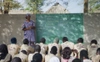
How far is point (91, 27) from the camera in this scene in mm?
11625

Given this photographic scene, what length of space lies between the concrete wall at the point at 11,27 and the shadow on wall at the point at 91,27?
225 centimetres

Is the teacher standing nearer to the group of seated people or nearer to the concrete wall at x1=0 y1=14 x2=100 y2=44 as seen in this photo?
the group of seated people

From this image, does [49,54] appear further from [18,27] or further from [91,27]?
[18,27]

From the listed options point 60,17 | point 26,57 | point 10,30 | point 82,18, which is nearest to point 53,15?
point 60,17

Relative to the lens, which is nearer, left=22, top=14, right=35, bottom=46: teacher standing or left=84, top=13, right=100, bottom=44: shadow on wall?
left=22, top=14, right=35, bottom=46: teacher standing

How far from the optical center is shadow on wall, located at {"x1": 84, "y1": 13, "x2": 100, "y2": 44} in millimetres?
11570

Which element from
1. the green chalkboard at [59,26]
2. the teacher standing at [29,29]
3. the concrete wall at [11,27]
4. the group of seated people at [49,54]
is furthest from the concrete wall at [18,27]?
the group of seated people at [49,54]

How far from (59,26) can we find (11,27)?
204 centimetres

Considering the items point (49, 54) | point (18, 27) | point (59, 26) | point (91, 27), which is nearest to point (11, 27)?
point (18, 27)

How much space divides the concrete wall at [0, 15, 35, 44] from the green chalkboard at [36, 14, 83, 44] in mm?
542

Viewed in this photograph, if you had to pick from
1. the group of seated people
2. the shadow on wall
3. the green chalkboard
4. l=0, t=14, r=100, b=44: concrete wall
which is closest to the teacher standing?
the group of seated people

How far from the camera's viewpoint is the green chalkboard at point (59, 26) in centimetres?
1163

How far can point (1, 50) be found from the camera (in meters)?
5.86

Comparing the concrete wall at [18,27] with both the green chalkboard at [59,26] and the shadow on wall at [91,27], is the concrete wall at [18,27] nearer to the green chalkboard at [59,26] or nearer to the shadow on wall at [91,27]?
the shadow on wall at [91,27]
